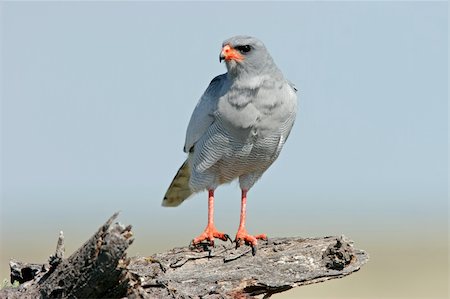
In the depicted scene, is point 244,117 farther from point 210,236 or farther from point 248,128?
point 210,236

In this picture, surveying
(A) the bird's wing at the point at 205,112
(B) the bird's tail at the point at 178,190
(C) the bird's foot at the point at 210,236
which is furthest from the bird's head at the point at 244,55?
(B) the bird's tail at the point at 178,190

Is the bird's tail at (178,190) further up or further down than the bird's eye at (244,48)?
further down

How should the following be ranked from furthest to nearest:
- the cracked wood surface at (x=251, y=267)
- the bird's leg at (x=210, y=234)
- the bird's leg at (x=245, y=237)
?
1. the bird's leg at (x=210, y=234)
2. the bird's leg at (x=245, y=237)
3. the cracked wood surface at (x=251, y=267)

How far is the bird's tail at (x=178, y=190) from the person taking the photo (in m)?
12.3

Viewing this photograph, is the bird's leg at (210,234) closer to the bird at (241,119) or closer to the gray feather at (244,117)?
the bird at (241,119)

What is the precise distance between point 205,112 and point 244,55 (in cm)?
77

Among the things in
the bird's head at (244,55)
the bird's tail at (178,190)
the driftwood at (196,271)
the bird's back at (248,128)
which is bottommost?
the driftwood at (196,271)

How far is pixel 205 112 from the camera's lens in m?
11.0

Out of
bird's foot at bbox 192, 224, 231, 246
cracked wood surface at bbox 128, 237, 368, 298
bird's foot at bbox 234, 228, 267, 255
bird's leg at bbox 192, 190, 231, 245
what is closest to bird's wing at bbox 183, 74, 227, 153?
bird's leg at bbox 192, 190, 231, 245

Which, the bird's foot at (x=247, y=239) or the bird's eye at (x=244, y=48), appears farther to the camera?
the bird's eye at (x=244, y=48)

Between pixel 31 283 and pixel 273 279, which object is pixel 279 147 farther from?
pixel 31 283

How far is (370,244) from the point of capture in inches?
2916

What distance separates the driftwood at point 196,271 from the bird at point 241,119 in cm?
54

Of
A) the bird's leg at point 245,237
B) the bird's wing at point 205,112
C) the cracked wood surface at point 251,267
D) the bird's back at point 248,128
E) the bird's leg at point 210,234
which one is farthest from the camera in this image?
the bird's wing at point 205,112
